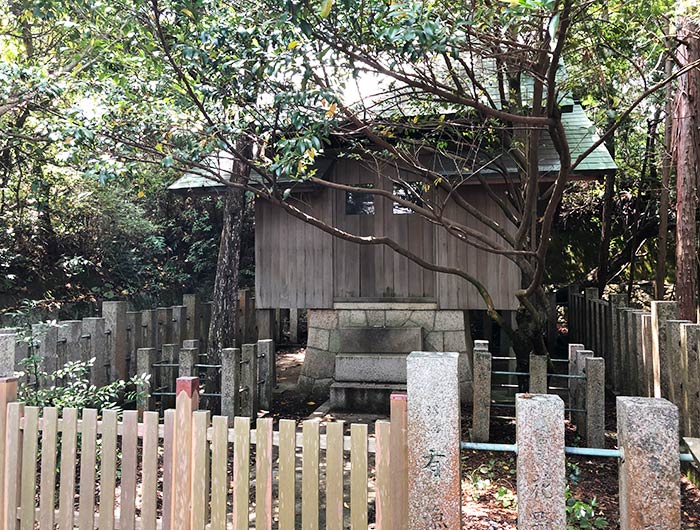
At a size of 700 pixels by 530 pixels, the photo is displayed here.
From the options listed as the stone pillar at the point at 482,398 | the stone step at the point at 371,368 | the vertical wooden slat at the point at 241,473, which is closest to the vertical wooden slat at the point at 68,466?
the vertical wooden slat at the point at 241,473

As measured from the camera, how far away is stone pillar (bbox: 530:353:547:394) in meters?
5.76

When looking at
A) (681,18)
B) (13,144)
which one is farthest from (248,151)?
(681,18)

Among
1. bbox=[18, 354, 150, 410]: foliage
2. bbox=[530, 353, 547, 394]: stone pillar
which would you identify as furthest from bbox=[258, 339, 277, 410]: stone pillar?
bbox=[530, 353, 547, 394]: stone pillar

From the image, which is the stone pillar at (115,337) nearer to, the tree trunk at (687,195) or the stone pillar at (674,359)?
the stone pillar at (674,359)

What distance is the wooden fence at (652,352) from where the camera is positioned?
482 cm

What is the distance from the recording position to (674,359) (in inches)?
201

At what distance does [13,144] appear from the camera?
A: 9.51m

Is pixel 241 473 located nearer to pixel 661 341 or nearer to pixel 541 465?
pixel 541 465

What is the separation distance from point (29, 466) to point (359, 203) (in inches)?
260

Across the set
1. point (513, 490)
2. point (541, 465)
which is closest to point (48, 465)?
point (541, 465)

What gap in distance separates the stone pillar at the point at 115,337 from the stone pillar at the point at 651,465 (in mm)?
6529

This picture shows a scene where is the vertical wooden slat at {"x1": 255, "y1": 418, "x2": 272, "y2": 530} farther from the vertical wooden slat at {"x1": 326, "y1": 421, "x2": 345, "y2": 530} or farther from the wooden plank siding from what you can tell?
the wooden plank siding

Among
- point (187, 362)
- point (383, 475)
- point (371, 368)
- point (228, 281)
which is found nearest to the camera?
point (383, 475)

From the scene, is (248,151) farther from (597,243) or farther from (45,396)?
(597,243)
